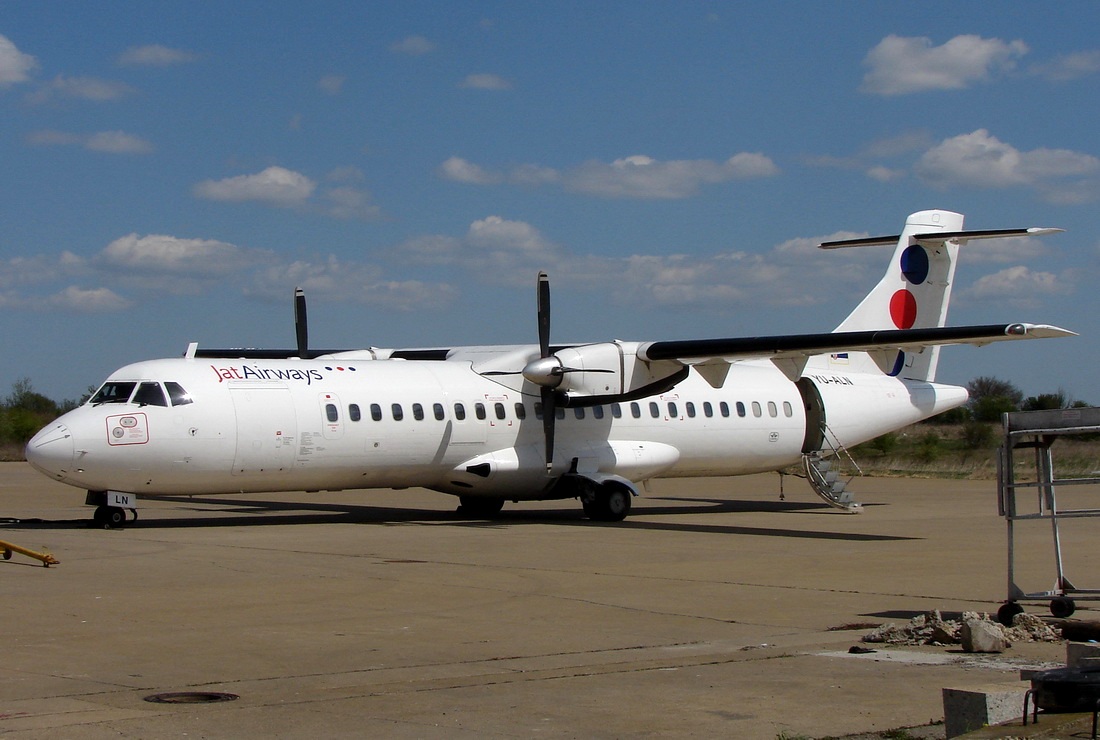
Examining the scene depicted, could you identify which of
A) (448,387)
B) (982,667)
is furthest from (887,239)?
(982,667)

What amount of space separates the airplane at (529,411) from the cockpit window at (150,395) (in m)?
0.02

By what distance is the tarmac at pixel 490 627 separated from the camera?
272 inches

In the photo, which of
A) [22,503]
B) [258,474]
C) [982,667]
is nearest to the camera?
[982,667]

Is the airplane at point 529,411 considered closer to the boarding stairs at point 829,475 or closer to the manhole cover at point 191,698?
the boarding stairs at point 829,475

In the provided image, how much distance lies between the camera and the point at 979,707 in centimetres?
577

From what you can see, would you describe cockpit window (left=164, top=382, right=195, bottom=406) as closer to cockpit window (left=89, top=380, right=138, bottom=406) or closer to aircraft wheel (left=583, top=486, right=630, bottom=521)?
cockpit window (left=89, top=380, right=138, bottom=406)

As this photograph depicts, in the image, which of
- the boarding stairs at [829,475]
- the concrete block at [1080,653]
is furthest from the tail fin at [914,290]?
the concrete block at [1080,653]

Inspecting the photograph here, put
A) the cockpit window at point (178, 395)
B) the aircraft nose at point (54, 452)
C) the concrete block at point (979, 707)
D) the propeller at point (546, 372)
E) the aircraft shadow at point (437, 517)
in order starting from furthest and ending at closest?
the propeller at point (546, 372) < the aircraft shadow at point (437, 517) < the cockpit window at point (178, 395) < the aircraft nose at point (54, 452) < the concrete block at point (979, 707)

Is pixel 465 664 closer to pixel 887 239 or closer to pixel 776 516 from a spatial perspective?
pixel 776 516

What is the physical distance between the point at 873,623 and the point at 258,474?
37.7ft

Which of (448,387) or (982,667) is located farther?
(448,387)

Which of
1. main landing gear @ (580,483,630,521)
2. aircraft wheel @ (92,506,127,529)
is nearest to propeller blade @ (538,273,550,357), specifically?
main landing gear @ (580,483,630,521)

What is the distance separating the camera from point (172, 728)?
21.4ft

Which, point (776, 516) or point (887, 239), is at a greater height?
point (887, 239)
